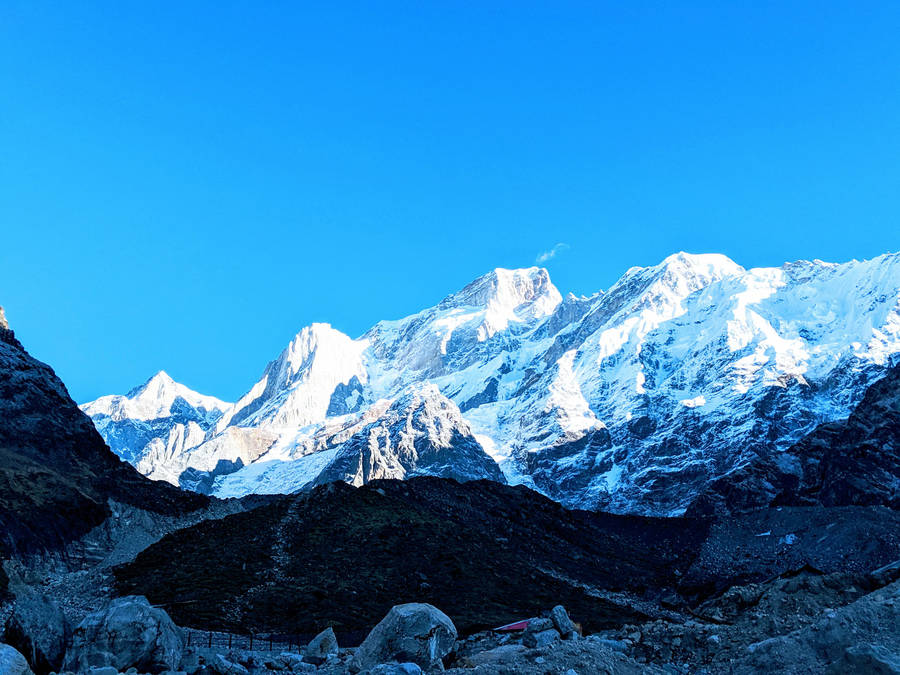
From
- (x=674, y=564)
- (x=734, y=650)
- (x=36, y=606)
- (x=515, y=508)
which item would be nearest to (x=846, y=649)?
(x=734, y=650)

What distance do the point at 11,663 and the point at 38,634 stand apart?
9.38 m

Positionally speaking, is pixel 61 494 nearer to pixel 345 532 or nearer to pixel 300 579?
pixel 345 532

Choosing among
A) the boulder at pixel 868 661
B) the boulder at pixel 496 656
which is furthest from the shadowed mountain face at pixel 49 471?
the boulder at pixel 868 661

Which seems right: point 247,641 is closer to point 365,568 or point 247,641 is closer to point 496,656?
point 365,568

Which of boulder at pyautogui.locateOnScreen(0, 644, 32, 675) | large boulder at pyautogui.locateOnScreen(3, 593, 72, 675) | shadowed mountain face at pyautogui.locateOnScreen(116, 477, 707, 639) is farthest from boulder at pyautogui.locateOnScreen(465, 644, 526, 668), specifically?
shadowed mountain face at pyautogui.locateOnScreen(116, 477, 707, 639)

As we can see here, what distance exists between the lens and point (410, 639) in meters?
34.9

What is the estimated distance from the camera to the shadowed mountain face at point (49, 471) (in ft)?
401

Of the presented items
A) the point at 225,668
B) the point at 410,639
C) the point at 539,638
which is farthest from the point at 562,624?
the point at 225,668

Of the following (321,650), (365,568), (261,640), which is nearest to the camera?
(321,650)

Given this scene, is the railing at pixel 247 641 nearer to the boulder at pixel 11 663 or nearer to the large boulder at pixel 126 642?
the large boulder at pixel 126 642

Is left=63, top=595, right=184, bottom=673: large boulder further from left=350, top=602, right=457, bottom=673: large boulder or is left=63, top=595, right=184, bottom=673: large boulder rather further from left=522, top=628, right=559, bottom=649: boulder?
left=522, top=628, right=559, bottom=649: boulder

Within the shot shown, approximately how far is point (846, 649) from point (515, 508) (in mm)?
162257

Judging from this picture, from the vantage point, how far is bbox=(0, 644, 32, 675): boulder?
26828 millimetres

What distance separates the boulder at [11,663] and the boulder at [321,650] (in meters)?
15.8
